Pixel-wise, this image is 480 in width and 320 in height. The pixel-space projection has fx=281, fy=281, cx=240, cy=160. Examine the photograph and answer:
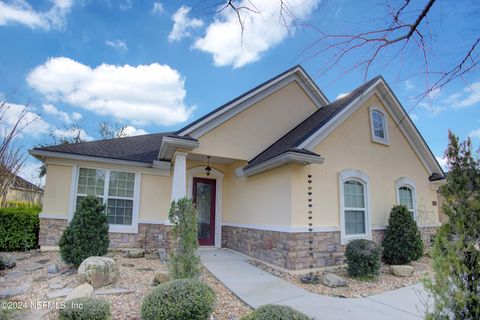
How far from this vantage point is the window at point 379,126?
9.53 meters

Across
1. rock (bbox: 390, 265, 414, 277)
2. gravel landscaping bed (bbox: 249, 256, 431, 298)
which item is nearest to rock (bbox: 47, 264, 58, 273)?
gravel landscaping bed (bbox: 249, 256, 431, 298)

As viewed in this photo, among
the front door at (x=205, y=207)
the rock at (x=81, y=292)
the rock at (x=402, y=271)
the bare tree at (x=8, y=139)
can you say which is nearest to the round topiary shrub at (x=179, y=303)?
the rock at (x=81, y=292)

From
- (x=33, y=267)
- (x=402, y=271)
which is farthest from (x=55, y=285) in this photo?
(x=402, y=271)

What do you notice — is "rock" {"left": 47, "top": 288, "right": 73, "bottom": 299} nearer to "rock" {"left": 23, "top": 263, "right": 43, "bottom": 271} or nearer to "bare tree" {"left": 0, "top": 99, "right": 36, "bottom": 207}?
"rock" {"left": 23, "top": 263, "right": 43, "bottom": 271}

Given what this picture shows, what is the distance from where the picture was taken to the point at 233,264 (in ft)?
26.2

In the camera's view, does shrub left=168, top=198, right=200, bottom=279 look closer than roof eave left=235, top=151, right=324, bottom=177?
Yes

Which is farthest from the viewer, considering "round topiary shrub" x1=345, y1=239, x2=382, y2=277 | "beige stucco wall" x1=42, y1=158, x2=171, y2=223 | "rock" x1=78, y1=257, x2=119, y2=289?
"beige stucco wall" x1=42, y1=158, x2=171, y2=223

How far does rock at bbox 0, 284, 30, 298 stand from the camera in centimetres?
515

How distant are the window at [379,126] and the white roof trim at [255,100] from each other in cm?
221

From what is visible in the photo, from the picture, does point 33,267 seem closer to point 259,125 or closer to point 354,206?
point 259,125

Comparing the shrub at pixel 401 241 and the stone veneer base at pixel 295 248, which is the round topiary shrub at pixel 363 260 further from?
the shrub at pixel 401 241

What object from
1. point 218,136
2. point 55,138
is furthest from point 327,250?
point 55,138

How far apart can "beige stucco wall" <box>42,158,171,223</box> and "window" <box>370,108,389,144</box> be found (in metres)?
7.54

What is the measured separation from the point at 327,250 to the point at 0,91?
15.6m
